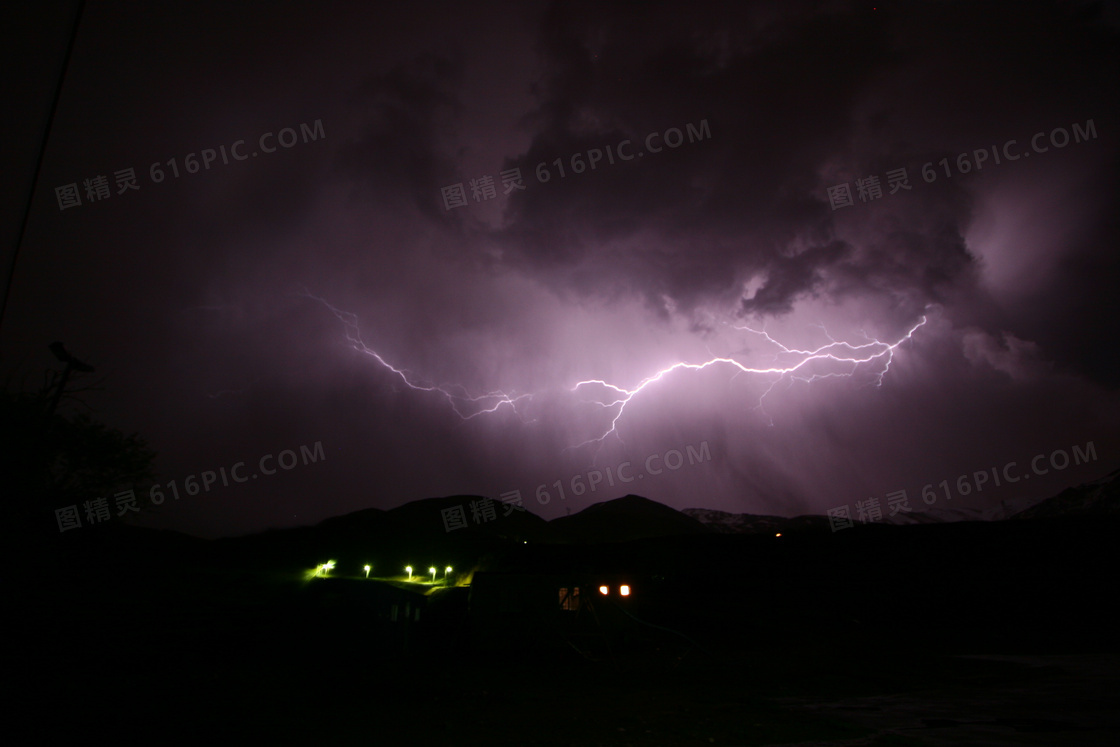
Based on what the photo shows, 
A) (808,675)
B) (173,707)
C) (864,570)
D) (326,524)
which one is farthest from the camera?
(326,524)

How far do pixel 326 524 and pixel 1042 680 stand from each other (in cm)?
9718

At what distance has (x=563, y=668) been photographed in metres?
18.5

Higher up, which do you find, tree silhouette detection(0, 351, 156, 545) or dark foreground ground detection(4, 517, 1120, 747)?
tree silhouette detection(0, 351, 156, 545)

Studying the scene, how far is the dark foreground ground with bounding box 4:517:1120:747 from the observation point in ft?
29.8

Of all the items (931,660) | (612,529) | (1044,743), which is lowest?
(612,529)

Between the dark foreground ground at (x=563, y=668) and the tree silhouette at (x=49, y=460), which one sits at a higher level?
the tree silhouette at (x=49, y=460)

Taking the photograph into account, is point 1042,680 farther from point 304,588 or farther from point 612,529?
point 612,529

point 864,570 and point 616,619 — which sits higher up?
point 616,619

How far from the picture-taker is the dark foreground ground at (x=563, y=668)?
9094 millimetres

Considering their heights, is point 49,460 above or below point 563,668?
above

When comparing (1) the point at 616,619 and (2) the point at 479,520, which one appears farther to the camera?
(2) the point at 479,520

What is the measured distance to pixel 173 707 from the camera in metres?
11.9

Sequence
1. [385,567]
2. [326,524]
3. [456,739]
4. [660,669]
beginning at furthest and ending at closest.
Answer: [326,524], [385,567], [660,669], [456,739]

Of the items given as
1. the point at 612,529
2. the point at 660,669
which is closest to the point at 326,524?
the point at 612,529
